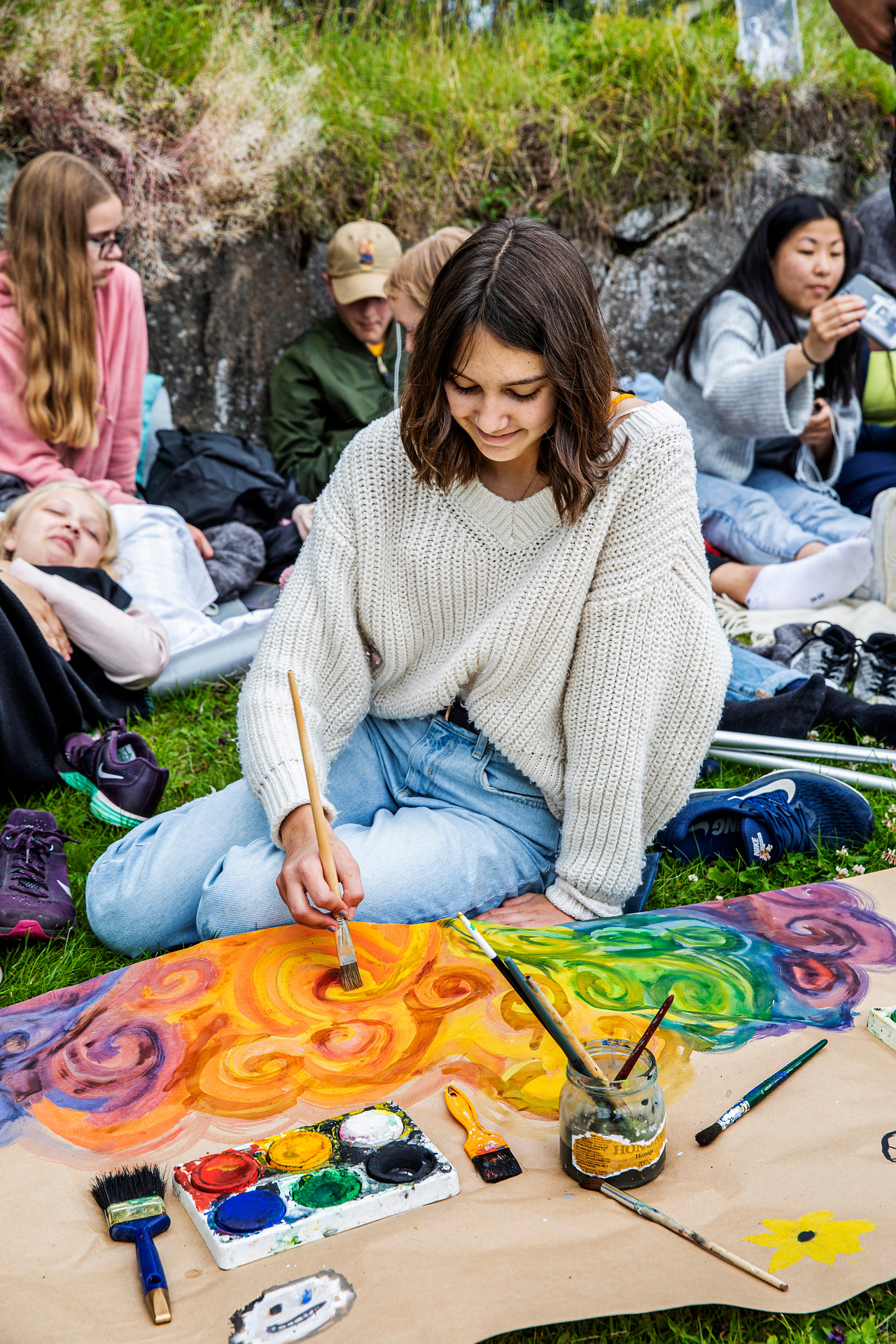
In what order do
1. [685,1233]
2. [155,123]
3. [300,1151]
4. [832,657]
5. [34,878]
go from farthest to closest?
1. [155,123]
2. [832,657]
3. [34,878]
4. [300,1151]
5. [685,1233]

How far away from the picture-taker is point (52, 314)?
3396mm

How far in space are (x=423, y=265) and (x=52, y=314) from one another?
1173 mm

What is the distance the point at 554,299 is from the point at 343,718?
0.78m

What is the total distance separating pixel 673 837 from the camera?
6.95 ft

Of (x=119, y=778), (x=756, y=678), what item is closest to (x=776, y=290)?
(x=756, y=678)

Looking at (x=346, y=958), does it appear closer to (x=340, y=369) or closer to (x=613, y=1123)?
(x=613, y=1123)

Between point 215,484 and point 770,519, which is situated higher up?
point 215,484

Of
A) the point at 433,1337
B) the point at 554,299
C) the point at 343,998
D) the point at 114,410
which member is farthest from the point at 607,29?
the point at 433,1337

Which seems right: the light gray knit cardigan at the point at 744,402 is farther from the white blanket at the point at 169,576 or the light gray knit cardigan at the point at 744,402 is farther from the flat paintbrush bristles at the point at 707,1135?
the flat paintbrush bristles at the point at 707,1135

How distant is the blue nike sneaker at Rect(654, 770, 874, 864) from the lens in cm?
209

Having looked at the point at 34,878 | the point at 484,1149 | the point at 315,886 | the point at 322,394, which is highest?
the point at 322,394

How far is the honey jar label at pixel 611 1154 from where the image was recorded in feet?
3.96

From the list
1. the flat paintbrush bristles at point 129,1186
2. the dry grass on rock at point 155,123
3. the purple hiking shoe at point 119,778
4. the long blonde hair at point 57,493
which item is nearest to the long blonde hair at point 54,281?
the long blonde hair at point 57,493

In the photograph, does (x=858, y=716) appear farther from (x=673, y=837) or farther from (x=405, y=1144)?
(x=405, y=1144)
